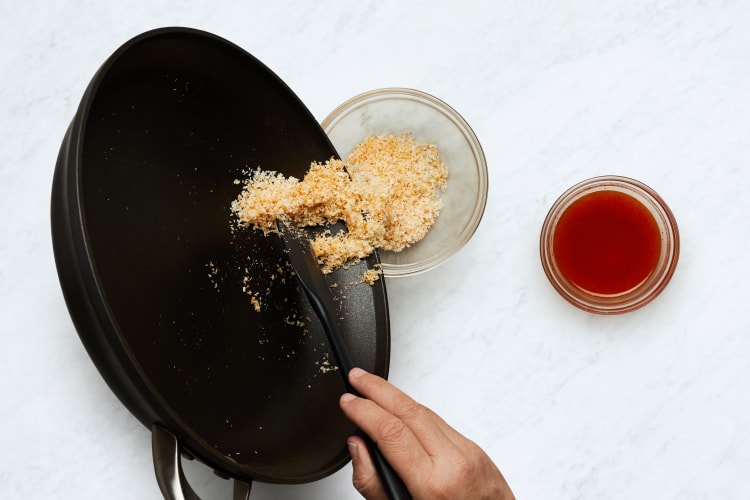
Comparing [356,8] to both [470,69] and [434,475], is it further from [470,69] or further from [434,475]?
[434,475]

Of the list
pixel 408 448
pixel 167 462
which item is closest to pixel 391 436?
pixel 408 448

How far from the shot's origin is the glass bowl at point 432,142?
110cm

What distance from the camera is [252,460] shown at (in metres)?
0.88

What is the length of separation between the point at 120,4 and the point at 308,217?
1.82ft

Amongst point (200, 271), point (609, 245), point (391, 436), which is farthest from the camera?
point (609, 245)

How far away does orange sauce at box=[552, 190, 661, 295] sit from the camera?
1112 mm

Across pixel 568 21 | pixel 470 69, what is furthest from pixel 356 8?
pixel 568 21

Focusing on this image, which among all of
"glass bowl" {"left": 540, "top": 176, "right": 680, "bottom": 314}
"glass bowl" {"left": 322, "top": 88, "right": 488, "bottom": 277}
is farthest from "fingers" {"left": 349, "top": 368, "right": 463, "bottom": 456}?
Result: "glass bowl" {"left": 540, "top": 176, "right": 680, "bottom": 314}

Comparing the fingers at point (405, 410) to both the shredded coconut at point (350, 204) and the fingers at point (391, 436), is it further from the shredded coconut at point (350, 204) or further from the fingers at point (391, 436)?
the shredded coconut at point (350, 204)

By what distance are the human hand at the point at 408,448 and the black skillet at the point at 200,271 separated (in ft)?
0.42

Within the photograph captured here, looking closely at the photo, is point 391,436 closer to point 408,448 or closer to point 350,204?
point 408,448

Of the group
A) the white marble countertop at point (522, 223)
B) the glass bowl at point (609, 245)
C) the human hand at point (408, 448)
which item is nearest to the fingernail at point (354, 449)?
the human hand at point (408, 448)

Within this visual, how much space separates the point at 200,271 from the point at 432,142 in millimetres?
470

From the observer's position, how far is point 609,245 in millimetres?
1117
